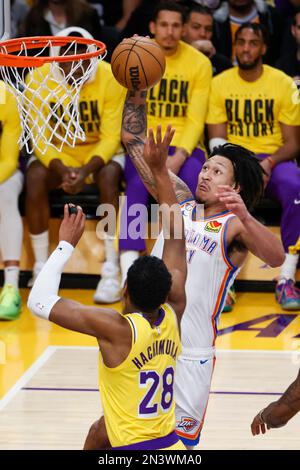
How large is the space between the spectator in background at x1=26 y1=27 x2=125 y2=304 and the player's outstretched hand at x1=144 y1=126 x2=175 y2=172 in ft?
12.7

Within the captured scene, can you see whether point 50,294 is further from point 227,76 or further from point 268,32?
point 268,32

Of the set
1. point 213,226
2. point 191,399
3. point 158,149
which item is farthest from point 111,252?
point 158,149

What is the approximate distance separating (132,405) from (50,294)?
0.52 m

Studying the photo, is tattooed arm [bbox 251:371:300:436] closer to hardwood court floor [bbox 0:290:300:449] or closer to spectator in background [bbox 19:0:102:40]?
hardwood court floor [bbox 0:290:300:449]

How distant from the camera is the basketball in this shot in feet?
14.6

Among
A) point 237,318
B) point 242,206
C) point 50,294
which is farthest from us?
point 237,318

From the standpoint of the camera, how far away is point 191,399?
4188 mm

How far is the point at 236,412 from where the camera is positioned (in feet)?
17.9

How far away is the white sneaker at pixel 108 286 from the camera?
7.40 metres

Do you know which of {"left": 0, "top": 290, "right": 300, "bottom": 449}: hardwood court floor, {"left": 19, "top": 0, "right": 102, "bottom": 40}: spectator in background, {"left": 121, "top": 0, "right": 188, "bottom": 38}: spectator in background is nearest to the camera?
{"left": 0, "top": 290, "right": 300, "bottom": 449}: hardwood court floor

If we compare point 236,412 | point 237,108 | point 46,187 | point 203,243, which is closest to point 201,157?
point 237,108

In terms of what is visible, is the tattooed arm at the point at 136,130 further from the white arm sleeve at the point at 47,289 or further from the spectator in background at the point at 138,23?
the spectator in background at the point at 138,23

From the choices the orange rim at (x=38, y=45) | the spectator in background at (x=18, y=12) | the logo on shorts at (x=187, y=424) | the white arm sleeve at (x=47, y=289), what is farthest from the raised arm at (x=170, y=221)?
the spectator in background at (x=18, y=12)

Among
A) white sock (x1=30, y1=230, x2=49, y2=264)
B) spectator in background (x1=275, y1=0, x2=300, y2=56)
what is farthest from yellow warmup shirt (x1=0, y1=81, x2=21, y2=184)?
spectator in background (x1=275, y1=0, x2=300, y2=56)
